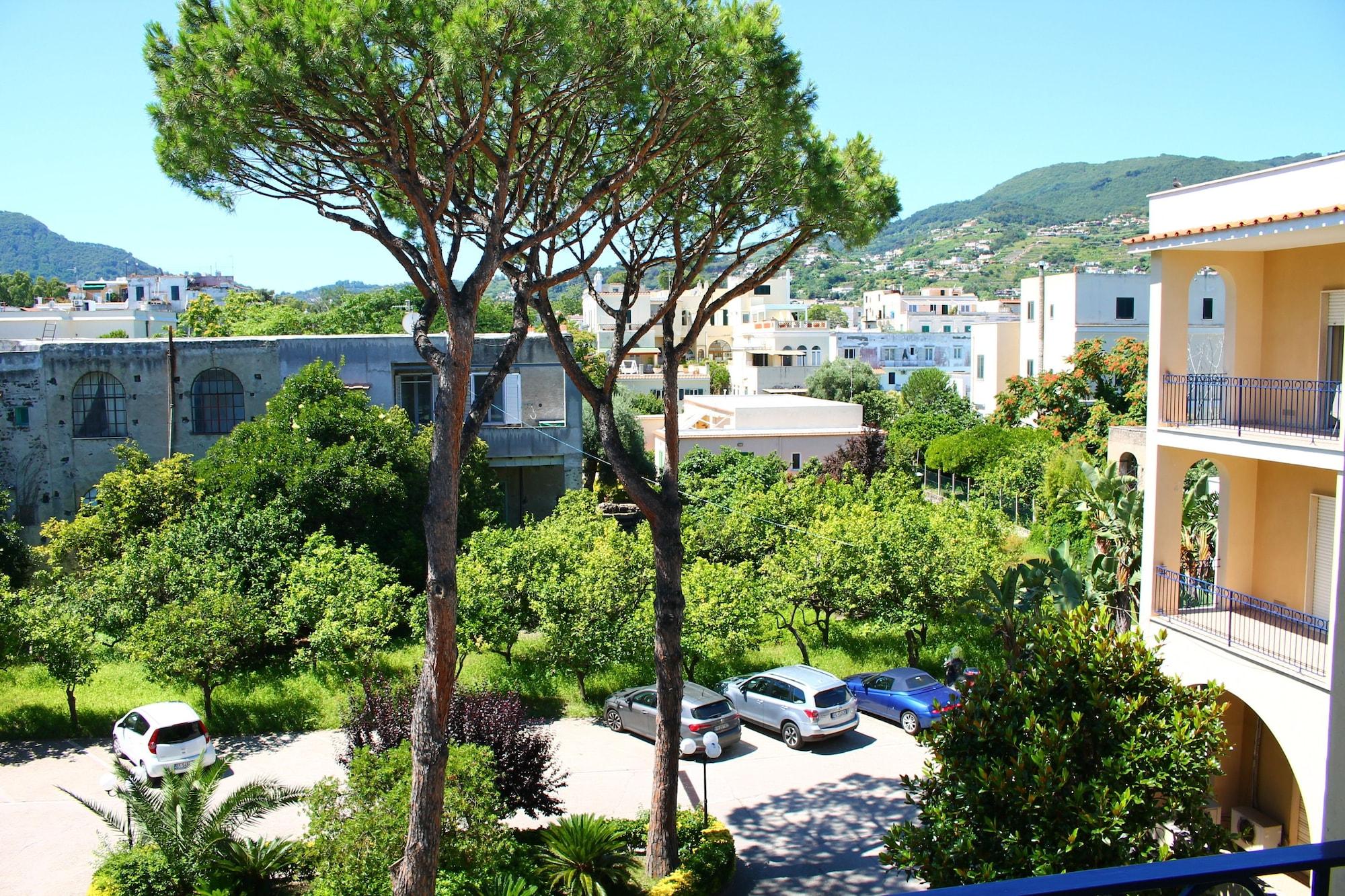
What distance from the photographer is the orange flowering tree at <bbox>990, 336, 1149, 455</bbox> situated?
32.7m

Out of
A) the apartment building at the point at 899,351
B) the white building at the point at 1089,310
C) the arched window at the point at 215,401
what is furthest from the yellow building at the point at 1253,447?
the apartment building at the point at 899,351

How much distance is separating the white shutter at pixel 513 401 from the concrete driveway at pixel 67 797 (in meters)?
12.3

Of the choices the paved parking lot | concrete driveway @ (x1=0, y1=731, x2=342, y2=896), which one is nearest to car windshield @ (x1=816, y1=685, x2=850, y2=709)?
the paved parking lot

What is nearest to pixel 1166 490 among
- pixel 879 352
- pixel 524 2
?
pixel 524 2

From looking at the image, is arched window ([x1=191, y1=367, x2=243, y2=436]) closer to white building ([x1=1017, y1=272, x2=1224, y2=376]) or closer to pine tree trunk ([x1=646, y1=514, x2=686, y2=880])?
pine tree trunk ([x1=646, y1=514, x2=686, y2=880])

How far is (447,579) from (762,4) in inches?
301

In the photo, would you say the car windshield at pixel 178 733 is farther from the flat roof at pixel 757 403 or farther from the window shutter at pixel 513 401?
the flat roof at pixel 757 403

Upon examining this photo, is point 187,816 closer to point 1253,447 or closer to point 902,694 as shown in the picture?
point 902,694

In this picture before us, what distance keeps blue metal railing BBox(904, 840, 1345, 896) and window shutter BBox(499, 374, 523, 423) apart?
2772cm

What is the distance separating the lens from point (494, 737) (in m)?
12.7

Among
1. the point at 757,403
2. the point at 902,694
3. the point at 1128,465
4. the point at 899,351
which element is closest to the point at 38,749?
the point at 902,694

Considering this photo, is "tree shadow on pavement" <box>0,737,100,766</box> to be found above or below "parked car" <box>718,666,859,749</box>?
below

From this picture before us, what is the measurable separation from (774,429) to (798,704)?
23922mm

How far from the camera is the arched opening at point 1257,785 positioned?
502 inches
